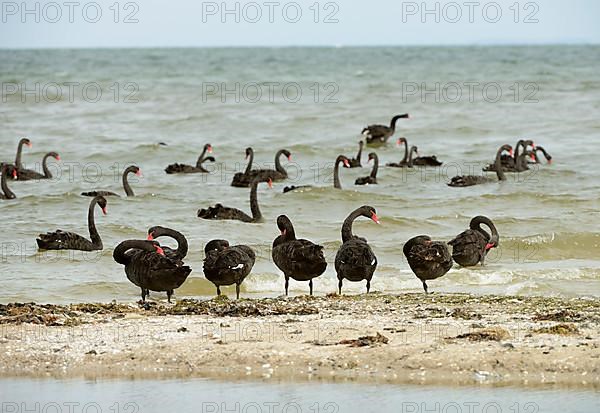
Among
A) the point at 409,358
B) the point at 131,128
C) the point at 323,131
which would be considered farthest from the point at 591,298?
the point at 131,128

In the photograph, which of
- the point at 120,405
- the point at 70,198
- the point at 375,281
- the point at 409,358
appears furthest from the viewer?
the point at 70,198

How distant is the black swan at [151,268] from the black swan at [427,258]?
2.35 meters

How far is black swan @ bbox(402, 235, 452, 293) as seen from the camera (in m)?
12.0

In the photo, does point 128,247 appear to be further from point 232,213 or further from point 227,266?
point 232,213

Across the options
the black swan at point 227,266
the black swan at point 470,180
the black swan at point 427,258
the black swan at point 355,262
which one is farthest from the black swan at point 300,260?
the black swan at point 470,180

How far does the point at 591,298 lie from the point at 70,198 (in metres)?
11.2

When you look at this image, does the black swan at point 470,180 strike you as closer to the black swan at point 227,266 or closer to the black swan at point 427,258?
the black swan at point 427,258

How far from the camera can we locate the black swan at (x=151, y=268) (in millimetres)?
11633

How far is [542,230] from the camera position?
1686cm

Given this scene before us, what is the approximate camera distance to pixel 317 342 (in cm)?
912

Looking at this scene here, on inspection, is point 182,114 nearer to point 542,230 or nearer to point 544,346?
point 542,230

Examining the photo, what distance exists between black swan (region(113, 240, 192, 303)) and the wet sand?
0.90 metres

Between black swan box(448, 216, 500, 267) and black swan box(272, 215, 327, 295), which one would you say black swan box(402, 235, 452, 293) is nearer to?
black swan box(272, 215, 327, 295)

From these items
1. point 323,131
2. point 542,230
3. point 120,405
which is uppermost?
point 323,131
